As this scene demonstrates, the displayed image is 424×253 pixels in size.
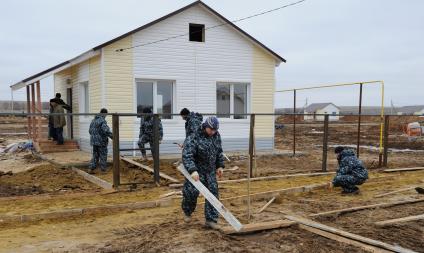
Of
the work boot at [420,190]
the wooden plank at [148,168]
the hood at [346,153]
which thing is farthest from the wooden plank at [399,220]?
the wooden plank at [148,168]

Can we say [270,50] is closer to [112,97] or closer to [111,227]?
[112,97]

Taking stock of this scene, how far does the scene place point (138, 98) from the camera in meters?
15.0

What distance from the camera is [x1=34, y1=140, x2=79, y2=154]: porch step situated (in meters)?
15.1

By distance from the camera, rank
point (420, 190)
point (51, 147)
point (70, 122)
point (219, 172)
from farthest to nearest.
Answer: point (70, 122) → point (51, 147) → point (420, 190) → point (219, 172)

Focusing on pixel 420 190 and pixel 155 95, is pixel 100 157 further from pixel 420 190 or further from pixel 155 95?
pixel 420 190

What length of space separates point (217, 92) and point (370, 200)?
9.25 m

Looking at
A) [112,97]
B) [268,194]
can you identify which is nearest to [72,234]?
[268,194]

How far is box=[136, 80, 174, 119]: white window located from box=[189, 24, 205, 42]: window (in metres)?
2.04

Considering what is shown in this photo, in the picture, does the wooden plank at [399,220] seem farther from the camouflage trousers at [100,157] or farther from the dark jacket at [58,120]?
the dark jacket at [58,120]

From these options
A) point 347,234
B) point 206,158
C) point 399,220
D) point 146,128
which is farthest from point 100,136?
point 399,220

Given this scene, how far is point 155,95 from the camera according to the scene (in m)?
15.1

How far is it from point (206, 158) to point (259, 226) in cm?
125

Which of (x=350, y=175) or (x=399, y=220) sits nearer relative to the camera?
(x=399, y=220)

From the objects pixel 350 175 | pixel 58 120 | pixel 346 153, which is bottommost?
pixel 350 175
